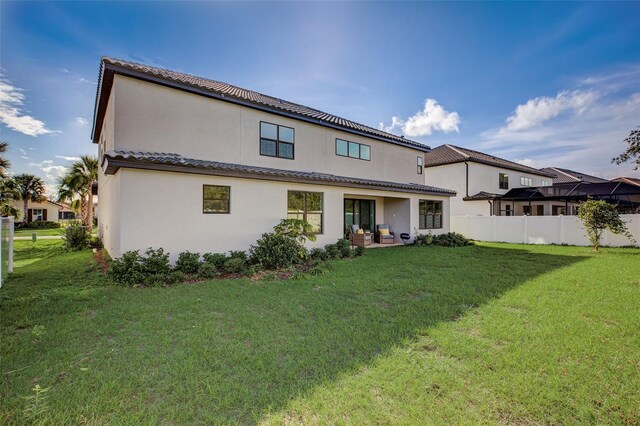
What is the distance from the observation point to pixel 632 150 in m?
13.6

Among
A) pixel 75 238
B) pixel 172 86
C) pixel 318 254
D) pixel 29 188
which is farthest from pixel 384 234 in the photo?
pixel 29 188

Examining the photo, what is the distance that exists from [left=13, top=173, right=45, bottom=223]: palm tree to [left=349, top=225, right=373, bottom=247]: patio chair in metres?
41.1

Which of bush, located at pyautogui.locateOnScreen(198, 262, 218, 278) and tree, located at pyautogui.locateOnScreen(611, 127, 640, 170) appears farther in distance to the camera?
tree, located at pyautogui.locateOnScreen(611, 127, 640, 170)

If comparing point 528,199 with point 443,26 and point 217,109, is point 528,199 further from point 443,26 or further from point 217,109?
point 217,109

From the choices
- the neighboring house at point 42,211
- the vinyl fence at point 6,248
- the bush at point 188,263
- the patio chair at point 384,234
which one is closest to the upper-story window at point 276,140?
the bush at point 188,263

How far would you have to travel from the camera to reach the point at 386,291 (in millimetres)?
6883

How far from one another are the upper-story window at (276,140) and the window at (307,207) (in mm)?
1821

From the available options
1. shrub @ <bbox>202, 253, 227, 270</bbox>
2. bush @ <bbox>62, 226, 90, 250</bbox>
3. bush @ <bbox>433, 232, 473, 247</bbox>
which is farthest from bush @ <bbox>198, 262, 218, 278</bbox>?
bush @ <bbox>433, 232, 473, 247</bbox>

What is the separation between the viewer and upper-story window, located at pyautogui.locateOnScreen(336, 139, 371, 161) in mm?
14520

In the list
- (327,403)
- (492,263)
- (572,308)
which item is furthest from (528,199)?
(327,403)

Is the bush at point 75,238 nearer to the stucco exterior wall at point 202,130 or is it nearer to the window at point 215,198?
the stucco exterior wall at point 202,130

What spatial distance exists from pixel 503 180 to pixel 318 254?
79.8 feet

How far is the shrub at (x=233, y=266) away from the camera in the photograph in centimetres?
873

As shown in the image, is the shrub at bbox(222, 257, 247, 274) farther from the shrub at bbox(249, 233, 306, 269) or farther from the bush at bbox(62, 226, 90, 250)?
the bush at bbox(62, 226, 90, 250)
